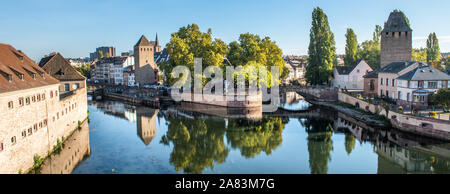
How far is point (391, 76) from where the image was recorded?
3878cm

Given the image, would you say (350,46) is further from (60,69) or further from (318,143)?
(60,69)

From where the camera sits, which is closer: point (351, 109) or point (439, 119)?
point (439, 119)

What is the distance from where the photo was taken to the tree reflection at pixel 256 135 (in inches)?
926

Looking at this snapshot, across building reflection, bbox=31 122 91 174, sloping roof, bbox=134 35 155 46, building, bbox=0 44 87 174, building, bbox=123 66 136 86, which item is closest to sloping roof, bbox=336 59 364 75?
building reflection, bbox=31 122 91 174

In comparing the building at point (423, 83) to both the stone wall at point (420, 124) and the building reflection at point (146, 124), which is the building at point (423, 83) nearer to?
the stone wall at point (420, 124)

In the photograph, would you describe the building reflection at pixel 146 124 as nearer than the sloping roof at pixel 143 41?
Yes

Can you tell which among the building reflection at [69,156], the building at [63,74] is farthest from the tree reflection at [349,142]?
the building at [63,74]

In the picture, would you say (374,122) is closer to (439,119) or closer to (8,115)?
(439,119)

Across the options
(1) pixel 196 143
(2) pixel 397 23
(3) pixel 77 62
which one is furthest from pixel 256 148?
(3) pixel 77 62

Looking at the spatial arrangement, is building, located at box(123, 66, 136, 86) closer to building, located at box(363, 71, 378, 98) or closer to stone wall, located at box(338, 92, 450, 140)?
building, located at box(363, 71, 378, 98)
